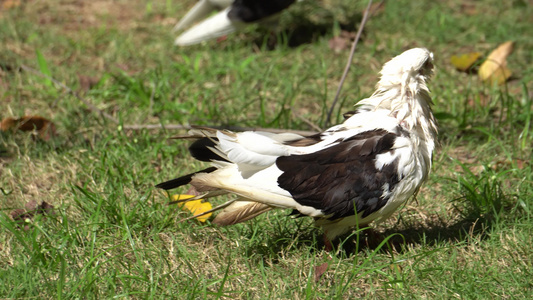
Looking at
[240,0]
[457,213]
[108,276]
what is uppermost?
[240,0]

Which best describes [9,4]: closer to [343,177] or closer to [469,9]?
[469,9]

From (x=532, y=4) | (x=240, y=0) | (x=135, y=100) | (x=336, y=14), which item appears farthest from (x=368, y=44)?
(x=135, y=100)

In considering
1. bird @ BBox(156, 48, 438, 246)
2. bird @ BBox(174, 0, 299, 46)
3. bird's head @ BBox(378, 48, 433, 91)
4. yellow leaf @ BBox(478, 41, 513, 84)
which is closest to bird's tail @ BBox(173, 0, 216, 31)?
bird @ BBox(174, 0, 299, 46)

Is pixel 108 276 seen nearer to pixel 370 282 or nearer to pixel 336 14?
pixel 370 282

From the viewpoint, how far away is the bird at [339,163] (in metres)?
2.45

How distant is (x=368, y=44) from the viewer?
4957mm

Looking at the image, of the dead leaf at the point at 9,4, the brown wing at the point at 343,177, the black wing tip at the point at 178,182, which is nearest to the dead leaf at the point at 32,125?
the black wing tip at the point at 178,182

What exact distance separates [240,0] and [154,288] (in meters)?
3.22

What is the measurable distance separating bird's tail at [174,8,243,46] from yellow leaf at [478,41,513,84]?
6.49 feet

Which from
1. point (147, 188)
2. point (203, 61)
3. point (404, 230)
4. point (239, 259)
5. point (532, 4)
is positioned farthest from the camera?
point (532, 4)

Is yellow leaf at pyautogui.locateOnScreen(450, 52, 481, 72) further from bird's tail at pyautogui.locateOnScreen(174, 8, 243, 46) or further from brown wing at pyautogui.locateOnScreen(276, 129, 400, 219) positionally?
brown wing at pyautogui.locateOnScreen(276, 129, 400, 219)

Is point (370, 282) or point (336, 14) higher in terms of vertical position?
point (336, 14)

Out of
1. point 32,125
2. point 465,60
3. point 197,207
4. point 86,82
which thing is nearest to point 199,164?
point 197,207

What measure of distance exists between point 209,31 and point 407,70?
2699 millimetres
